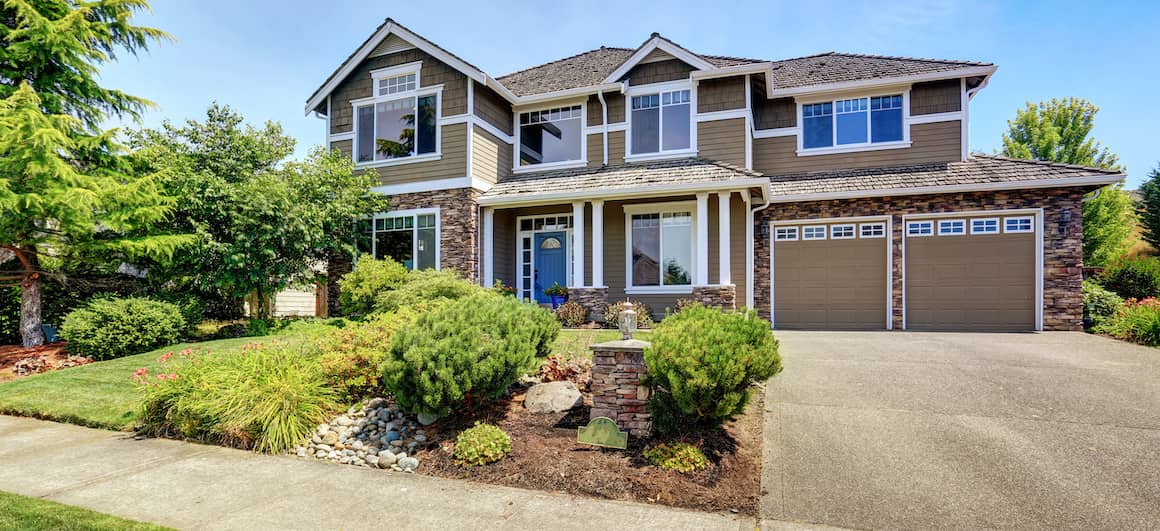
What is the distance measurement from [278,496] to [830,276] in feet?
40.9

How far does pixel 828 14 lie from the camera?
9484mm

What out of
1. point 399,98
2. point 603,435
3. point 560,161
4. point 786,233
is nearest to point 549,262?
point 560,161

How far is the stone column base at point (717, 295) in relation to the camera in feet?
40.3

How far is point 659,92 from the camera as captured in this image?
14328 millimetres

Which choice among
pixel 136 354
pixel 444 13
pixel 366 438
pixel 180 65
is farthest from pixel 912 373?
pixel 180 65

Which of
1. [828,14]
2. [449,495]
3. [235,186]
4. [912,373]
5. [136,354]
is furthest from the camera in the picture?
[235,186]

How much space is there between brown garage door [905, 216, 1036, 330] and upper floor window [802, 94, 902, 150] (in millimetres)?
2684

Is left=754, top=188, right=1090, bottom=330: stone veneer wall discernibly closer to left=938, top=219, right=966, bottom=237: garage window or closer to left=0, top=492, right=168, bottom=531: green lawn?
left=938, top=219, right=966, bottom=237: garage window

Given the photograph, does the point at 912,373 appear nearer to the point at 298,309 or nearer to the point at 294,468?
the point at 294,468

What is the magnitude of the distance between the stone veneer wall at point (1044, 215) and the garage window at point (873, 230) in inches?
9.6

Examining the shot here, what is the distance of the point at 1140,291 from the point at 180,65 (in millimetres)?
22771

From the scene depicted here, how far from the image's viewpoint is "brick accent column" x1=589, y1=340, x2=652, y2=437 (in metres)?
5.43

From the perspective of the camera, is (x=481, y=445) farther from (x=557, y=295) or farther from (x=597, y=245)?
(x=557, y=295)

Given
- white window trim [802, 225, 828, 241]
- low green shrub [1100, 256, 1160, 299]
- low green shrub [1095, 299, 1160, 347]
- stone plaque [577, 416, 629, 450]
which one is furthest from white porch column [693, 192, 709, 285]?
low green shrub [1100, 256, 1160, 299]
